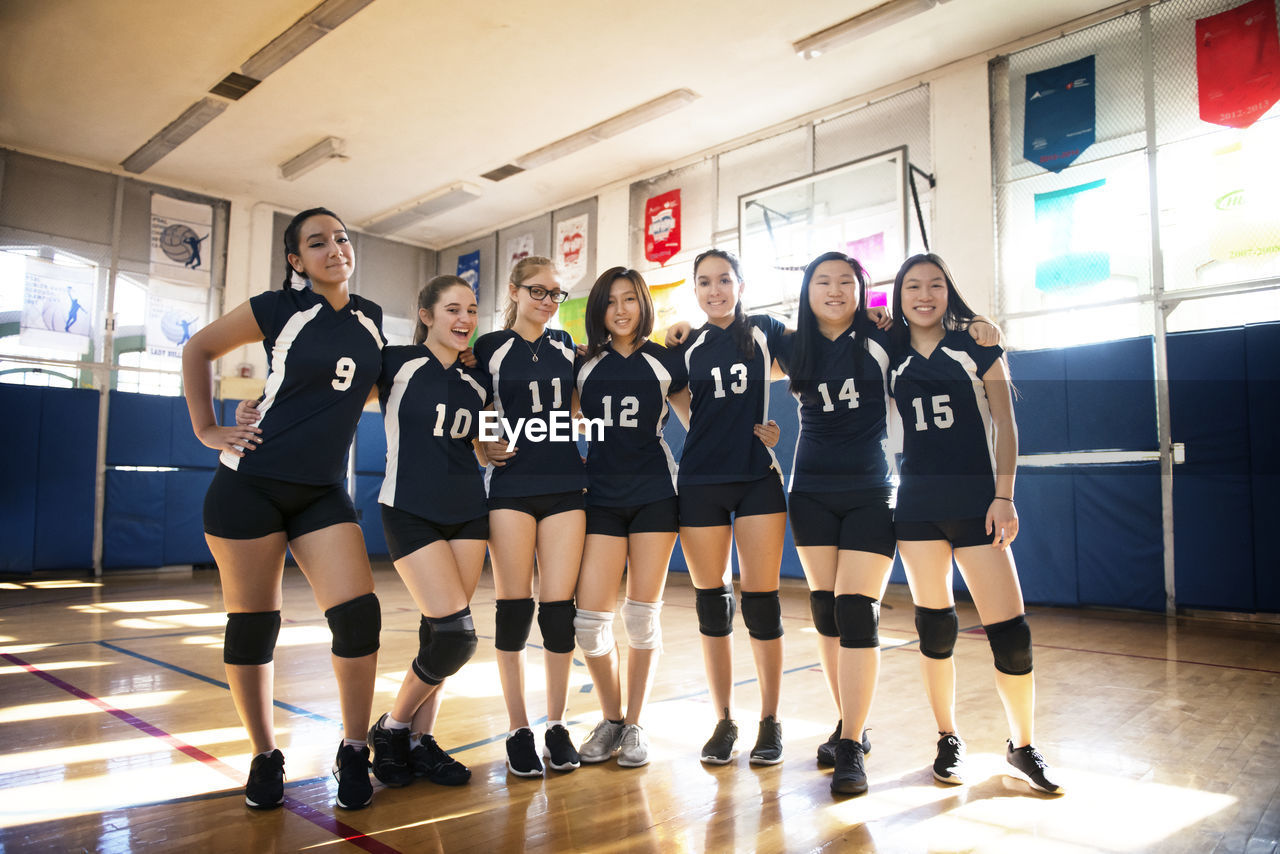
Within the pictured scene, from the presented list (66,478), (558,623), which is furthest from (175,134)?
(558,623)

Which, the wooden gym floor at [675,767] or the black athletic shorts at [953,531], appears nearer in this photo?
the wooden gym floor at [675,767]

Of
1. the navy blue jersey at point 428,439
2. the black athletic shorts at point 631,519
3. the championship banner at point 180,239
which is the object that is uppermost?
the championship banner at point 180,239

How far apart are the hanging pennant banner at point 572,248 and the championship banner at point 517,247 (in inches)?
22.0

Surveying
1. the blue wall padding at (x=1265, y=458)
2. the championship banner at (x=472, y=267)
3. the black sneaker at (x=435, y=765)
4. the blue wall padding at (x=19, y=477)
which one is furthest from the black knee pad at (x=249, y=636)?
the championship banner at (x=472, y=267)

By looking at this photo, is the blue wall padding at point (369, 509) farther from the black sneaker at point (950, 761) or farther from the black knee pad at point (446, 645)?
the black sneaker at point (950, 761)

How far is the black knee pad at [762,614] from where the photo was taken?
2.50 metres

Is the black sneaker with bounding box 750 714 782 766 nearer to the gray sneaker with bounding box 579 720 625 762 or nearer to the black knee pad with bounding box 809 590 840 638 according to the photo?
the black knee pad with bounding box 809 590 840 638

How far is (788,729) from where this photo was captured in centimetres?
291

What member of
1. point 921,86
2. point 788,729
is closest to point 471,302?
point 788,729

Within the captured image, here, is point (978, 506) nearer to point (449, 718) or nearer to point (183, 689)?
point (449, 718)

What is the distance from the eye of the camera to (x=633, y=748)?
2473mm

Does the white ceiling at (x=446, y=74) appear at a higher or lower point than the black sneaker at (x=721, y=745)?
higher

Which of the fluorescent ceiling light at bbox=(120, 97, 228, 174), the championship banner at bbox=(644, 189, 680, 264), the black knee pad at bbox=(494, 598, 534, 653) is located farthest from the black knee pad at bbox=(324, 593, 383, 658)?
the fluorescent ceiling light at bbox=(120, 97, 228, 174)

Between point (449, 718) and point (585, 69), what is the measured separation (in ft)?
19.9
